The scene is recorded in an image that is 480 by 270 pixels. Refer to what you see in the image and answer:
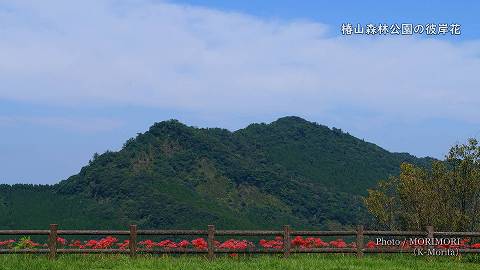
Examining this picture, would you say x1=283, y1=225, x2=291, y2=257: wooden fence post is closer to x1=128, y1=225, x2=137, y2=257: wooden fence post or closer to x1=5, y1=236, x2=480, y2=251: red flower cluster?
x1=5, y1=236, x2=480, y2=251: red flower cluster

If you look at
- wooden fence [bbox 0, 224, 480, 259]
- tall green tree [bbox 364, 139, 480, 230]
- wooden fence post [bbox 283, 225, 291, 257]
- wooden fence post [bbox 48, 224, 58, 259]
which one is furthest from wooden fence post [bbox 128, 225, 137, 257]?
tall green tree [bbox 364, 139, 480, 230]

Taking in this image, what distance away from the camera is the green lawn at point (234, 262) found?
22070mm

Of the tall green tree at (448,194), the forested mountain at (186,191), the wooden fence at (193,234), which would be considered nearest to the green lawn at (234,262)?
the wooden fence at (193,234)

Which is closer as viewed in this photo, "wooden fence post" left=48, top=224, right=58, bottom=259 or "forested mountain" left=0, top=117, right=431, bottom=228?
"wooden fence post" left=48, top=224, right=58, bottom=259

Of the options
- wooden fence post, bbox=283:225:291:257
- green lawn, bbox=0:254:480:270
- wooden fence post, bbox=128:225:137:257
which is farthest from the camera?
wooden fence post, bbox=283:225:291:257

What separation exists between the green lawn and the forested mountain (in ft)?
320

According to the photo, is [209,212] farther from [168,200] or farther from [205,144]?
[205,144]

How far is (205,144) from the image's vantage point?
181 metres

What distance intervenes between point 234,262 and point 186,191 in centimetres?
12599

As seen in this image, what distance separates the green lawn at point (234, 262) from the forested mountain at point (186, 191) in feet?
320

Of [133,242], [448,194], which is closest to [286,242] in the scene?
[133,242]

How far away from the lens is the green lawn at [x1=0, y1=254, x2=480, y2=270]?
72.4 feet

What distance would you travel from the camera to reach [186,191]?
14888 centimetres

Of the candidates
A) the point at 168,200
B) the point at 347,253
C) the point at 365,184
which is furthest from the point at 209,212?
the point at 347,253
